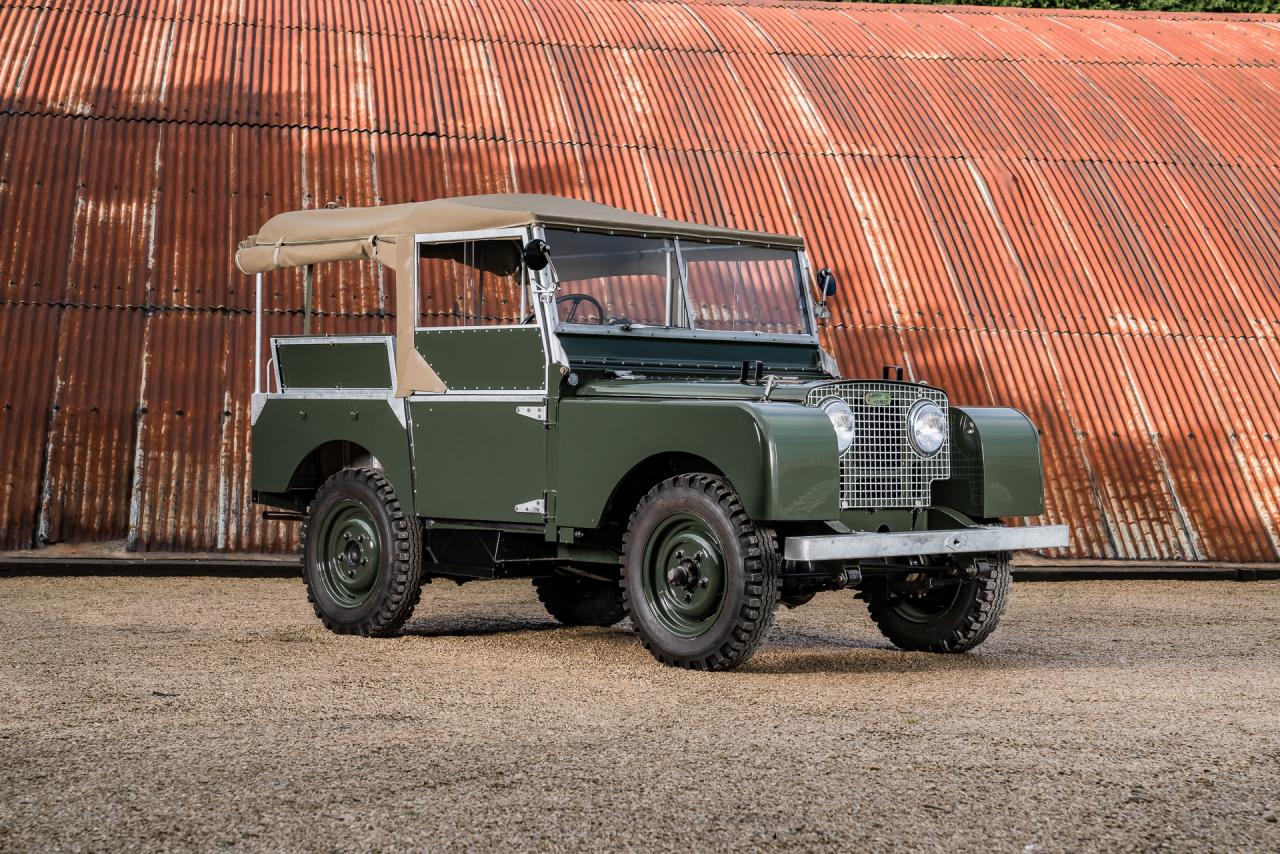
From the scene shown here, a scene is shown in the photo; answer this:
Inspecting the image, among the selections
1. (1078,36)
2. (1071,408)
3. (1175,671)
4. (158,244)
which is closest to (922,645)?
(1175,671)

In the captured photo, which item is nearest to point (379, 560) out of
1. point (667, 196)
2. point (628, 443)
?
point (628, 443)

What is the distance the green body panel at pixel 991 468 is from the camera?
870cm

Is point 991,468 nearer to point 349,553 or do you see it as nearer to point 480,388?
point 480,388

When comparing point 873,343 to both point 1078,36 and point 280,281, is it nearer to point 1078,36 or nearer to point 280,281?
point 280,281

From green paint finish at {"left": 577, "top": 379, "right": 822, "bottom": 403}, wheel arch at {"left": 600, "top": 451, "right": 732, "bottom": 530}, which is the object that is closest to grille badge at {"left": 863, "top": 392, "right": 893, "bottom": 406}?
green paint finish at {"left": 577, "top": 379, "right": 822, "bottom": 403}

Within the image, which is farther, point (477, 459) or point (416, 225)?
point (416, 225)

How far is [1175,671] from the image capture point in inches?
340

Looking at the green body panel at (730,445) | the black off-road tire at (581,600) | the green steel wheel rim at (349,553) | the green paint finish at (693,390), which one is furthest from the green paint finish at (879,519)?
the green steel wheel rim at (349,553)

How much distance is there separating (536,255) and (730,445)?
65.1 inches

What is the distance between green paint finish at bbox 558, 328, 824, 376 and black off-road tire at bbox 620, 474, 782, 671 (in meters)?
1.01

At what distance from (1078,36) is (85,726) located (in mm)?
20554

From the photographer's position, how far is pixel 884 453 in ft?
27.6

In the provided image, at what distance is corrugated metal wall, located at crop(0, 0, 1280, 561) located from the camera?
1466 centimetres

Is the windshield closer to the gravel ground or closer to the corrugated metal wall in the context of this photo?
the gravel ground
